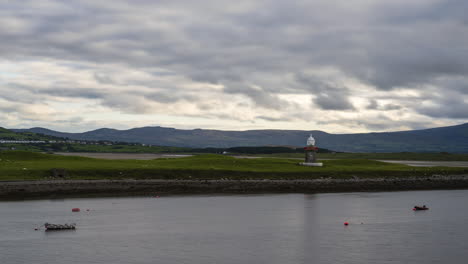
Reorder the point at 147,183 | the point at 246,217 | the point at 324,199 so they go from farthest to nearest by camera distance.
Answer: the point at 147,183 → the point at 324,199 → the point at 246,217

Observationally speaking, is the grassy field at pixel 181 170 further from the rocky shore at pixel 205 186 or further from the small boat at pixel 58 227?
the small boat at pixel 58 227

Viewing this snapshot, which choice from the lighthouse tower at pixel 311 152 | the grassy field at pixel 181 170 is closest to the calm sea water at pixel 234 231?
the grassy field at pixel 181 170

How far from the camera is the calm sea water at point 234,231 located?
40656mm

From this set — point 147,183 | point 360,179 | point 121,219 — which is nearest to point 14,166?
point 147,183

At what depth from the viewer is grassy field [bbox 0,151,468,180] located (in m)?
84.8

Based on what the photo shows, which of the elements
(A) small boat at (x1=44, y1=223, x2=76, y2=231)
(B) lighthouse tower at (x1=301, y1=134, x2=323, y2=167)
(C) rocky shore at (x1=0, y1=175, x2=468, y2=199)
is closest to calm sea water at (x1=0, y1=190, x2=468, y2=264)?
(A) small boat at (x1=44, y1=223, x2=76, y2=231)

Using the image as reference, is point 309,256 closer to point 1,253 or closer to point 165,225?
point 165,225

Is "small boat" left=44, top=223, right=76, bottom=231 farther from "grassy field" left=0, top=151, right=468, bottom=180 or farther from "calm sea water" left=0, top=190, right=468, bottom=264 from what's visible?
"grassy field" left=0, top=151, right=468, bottom=180

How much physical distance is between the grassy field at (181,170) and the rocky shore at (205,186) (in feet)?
15.3

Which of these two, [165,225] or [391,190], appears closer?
[165,225]

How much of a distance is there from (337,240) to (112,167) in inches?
2105

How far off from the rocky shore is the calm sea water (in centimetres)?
616

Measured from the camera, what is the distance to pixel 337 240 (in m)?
46.8

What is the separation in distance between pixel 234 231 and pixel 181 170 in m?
42.8
